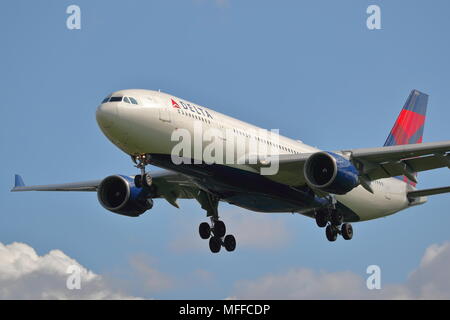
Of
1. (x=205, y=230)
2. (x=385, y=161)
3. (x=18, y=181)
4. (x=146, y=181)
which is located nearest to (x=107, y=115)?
(x=146, y=181)

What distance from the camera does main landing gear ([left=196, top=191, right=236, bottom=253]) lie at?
149 ft

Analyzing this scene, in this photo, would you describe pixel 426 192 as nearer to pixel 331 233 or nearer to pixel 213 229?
pixel 331 233

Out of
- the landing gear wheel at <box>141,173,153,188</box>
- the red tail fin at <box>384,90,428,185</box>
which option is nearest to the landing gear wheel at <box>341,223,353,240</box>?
the red tail fin at <box>384,90,428,185</box>

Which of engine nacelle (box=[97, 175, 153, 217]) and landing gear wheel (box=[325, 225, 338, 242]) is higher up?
engine nacelle (box=[97, 175, 153, 217])

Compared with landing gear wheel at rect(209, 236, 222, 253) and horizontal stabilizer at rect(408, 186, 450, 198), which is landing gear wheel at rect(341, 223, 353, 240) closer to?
horizontal stabilizer at rect(408, 186, 450, 198)

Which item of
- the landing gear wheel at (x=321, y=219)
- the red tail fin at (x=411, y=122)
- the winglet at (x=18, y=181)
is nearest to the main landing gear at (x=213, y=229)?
the landing gear wheel at (x=321, y=219)

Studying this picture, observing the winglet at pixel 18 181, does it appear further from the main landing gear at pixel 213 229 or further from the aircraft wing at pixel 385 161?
the aircraft wing at pixel 385 161

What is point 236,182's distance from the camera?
1593 inches

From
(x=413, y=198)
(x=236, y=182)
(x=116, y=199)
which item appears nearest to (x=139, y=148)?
(x=236, y=182)

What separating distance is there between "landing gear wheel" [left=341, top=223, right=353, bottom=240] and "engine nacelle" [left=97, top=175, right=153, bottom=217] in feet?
34.1

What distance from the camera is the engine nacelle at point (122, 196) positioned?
45.7 m

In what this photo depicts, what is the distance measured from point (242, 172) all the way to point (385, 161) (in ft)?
23.1

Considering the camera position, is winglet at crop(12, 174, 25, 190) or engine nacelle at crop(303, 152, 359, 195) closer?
engine nacelle at crop(303, 152, 359, 195)
